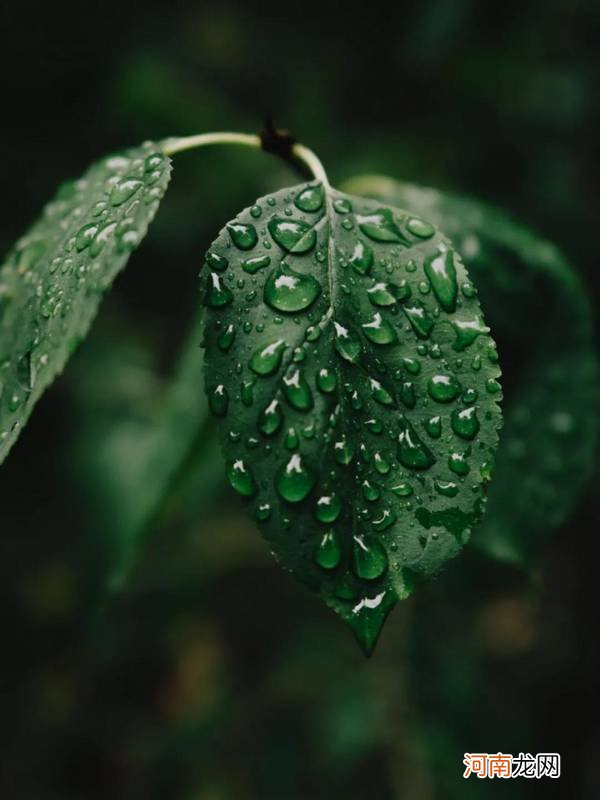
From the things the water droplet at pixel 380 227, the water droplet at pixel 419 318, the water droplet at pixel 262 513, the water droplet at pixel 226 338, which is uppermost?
the water droplet at pixel 380 227

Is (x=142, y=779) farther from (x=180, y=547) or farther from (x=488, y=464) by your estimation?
→ (x=488, y=464)

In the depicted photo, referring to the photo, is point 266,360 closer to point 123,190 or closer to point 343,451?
point 343,451

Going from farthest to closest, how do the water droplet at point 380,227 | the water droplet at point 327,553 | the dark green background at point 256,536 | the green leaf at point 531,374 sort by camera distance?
the dark green background at point 256,536 < the green leaf at point 531,374 < the water droplet at point 380,227 < the water droplet at point 327,553

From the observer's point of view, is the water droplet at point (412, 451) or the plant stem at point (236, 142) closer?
the water droplet at point (412, 451)

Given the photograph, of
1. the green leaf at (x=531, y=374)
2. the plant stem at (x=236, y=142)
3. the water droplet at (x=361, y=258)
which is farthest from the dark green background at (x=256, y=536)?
the water droplet at (x=361, y=258)

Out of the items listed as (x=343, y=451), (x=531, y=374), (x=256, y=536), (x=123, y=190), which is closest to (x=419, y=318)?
(x=343, y=451)

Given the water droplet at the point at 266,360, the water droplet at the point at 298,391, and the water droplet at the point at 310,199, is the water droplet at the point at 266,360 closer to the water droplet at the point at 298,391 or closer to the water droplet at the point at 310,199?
the water droplet at the point at 298,391
